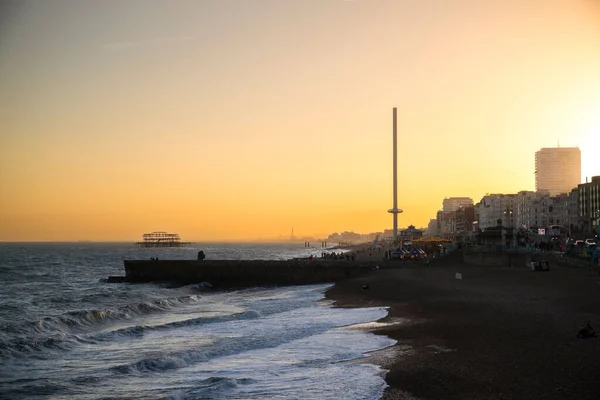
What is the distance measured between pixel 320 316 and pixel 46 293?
3969 centimetres

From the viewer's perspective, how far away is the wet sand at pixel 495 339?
15484mm

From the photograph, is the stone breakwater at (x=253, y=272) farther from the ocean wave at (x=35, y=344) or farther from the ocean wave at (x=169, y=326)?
the ocean wave at (x=35, y=344)

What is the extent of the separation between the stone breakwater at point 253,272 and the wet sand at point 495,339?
26433 mm

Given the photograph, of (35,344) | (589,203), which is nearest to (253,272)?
(35,344)

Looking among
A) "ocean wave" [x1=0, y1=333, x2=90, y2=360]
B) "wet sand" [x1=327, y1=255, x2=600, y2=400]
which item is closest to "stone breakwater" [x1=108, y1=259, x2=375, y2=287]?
"wet sand" [x1=327, y1=255, x2=600, y2=400]

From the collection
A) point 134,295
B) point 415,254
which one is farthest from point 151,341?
point 415,254

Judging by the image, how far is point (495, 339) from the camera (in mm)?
21641

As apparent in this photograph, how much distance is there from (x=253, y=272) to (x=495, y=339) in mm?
52869

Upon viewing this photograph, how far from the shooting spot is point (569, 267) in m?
49.0

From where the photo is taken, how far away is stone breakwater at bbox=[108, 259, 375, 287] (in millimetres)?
70875

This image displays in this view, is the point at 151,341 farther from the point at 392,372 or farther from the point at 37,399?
the point at 392,372

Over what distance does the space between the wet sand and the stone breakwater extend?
86.7ft

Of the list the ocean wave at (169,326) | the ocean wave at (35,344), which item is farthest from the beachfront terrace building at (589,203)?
the ocean wave at (35,344)

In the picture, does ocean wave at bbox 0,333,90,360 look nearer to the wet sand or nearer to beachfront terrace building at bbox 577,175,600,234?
the wet sand
